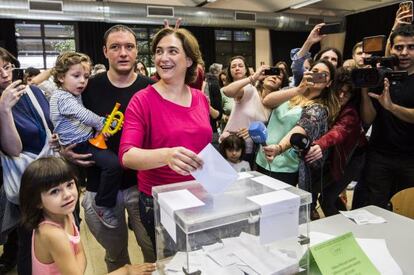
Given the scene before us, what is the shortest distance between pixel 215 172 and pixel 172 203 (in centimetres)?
14

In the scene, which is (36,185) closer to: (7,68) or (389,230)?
(7,68)

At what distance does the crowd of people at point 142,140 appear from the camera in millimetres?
1199

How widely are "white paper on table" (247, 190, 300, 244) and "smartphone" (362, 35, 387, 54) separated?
114 cm

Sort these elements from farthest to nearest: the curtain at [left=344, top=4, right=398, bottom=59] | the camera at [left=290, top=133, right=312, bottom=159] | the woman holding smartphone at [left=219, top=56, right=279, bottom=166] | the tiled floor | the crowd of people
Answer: the curtain at [left=344, top=4, right=398, bottom=59] → the woman holding smartphone at [left=219, top=56, right=279, bottom=166] → the tiled floor → the camera at [left=290, top=133, right=312, bottom=159] → the crowd of people

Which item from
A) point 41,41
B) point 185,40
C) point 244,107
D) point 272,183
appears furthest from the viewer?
point 41,41

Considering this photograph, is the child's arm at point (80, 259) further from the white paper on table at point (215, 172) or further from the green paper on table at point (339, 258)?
the green paper on table at point (339, 258)

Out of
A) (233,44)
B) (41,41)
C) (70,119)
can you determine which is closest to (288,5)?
(233,44)

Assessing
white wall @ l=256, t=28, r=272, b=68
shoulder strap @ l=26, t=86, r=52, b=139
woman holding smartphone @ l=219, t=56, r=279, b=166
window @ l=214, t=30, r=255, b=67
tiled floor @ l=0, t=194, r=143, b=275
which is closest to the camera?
shoulder strap @ l=26, t=86, r=52, b=139

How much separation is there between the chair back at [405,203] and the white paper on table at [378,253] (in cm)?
47

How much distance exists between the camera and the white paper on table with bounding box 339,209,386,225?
1322 mm

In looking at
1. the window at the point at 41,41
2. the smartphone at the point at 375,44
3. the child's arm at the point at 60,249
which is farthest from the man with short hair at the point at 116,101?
the window at the point at 41,41

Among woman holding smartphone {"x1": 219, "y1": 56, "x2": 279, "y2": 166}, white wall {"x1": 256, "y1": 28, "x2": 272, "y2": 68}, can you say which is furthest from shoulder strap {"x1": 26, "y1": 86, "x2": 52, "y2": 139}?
white wall {"x1": 256, "y1": 28, "x2": 272, "y2": 68}

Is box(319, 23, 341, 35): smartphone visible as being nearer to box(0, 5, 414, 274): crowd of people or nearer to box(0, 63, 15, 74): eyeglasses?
box(0, 5, 414, 274): crowd of people

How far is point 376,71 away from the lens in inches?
59.9
